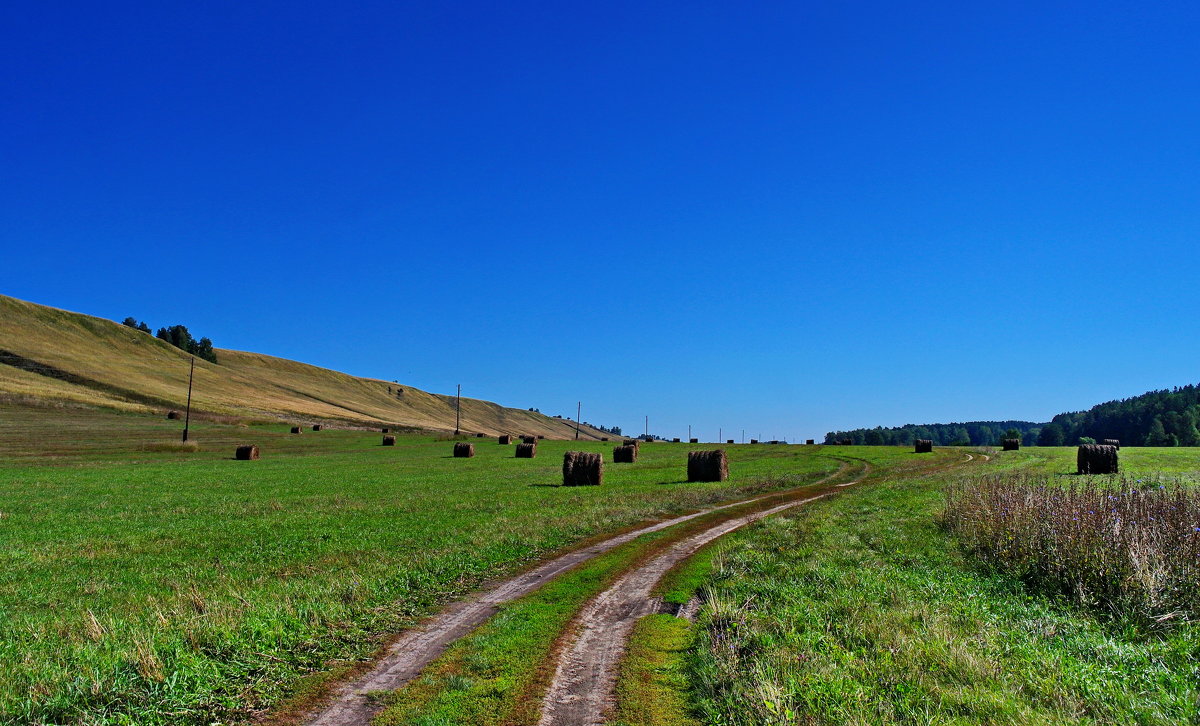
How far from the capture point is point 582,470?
33875 mm

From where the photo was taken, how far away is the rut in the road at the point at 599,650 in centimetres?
718

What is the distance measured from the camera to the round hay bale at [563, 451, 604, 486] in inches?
1324

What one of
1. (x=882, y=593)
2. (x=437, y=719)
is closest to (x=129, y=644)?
(x=437, y=719)

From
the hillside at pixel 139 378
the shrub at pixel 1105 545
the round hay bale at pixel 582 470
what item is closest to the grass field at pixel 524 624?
the shrub at pixel 1105 545

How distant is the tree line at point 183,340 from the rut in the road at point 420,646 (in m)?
187

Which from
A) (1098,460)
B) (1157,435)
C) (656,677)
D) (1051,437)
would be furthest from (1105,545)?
(1051,437)

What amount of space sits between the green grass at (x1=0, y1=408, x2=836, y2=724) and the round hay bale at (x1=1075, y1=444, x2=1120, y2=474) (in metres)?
14.3

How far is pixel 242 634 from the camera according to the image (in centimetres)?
895

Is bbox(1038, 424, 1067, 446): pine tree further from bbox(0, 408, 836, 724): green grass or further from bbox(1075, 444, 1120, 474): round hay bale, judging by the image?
bbox(0, 408, 836, 724): green grass

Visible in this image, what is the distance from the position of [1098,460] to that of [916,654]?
35538 millimetres

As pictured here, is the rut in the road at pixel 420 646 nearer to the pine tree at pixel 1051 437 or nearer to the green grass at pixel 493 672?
the green grass at pixel 493 672

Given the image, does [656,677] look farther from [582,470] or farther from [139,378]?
[139,378]

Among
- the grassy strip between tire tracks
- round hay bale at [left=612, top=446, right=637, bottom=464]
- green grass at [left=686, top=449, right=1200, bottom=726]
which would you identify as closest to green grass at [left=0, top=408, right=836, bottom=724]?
the grassy strip between tire tracks

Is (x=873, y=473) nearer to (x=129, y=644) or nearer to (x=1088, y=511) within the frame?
(x=1088, y=511)
